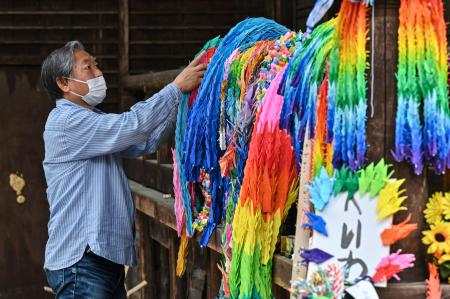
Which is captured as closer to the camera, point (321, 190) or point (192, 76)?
point (321, 190)

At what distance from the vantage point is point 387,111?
Result: 96.3 inches

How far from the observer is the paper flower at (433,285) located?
243 centimetres

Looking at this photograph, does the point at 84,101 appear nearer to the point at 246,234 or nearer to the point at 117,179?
the point at 117,179

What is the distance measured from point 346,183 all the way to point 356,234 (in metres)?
0.14

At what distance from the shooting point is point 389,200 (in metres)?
2.38

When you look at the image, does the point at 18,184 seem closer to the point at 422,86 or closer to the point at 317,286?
the point at 317,286

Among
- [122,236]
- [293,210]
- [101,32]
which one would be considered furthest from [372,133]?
[101,32]

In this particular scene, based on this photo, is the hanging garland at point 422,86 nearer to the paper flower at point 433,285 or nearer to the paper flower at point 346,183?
the paper flower at point 346,183

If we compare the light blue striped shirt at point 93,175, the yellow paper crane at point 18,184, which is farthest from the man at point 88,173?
the yellow paper crane at point 18,184

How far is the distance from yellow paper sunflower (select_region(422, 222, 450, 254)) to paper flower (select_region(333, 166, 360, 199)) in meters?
0.26

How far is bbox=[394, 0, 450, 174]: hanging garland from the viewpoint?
2.38 meters

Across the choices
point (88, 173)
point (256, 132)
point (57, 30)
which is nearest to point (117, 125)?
point (88, 173)

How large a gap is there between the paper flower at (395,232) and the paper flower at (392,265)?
44mm

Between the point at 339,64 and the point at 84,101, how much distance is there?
189 cm
